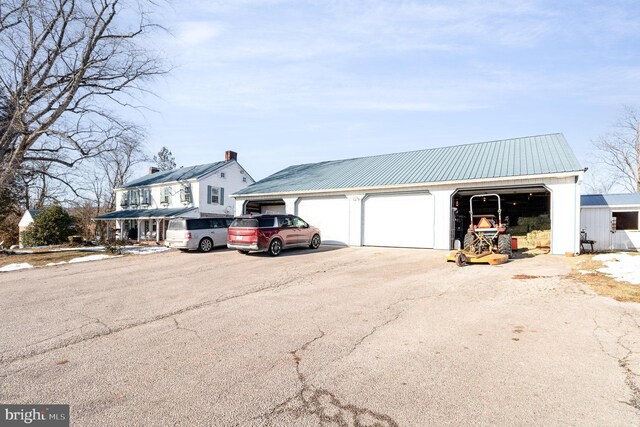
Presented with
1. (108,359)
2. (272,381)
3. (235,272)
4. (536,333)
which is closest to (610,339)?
(536,333)

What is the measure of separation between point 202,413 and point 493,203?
2222 centimetres

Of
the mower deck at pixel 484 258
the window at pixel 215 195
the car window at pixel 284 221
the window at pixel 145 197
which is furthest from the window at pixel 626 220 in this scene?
the window at pixel 145 197

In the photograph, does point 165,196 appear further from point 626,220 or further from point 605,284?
point 626,220

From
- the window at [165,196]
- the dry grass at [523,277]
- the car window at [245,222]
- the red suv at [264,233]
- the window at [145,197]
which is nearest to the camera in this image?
the dry grass at [523,277]

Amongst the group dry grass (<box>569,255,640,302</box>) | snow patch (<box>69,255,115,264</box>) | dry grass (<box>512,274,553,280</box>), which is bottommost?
snow patch (<box>69,255,115,264</box>)

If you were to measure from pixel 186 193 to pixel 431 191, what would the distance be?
22.1 meters

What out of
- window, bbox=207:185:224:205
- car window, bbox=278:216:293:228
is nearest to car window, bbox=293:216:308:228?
car window, bbox=278:216:293:228

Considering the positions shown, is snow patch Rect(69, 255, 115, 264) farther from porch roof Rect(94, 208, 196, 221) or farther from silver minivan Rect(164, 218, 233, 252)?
porch roof Rect(94, 208, 196, 221)

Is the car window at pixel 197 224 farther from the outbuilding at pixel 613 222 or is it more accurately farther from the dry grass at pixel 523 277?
the outbuilding at pixel 613 222

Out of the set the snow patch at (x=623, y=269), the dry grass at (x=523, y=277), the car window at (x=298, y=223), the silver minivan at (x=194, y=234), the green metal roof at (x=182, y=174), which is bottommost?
the dry grass at (x=523, y=277)

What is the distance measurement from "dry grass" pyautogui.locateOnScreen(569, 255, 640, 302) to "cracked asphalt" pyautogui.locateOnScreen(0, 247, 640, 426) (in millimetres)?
429

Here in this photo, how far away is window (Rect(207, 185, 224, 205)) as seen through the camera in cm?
3036

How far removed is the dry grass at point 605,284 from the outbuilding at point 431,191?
3.54 m

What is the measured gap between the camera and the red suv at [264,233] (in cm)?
1366
